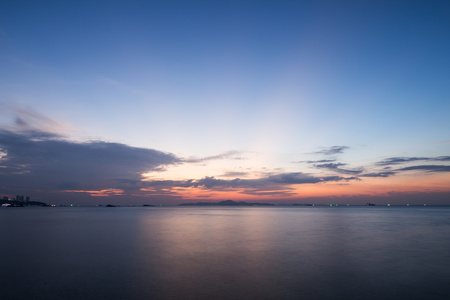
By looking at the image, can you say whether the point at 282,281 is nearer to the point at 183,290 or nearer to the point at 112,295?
the point at 183,290

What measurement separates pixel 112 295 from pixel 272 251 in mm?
15651

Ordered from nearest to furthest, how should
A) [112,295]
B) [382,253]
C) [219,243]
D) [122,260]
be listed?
[112,295] → [122,260] → [382,253] → [219,243]

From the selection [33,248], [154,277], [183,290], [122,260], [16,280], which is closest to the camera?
[183,290]

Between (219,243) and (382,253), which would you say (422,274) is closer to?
(382,253)

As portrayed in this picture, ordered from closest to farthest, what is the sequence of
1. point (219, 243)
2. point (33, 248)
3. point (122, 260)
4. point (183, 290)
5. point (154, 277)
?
point (183, 290) → point (154, 277) → point (122, 260) → point (33, 248) → point (219, 243)

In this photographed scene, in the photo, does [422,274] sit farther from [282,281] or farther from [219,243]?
[219,243]

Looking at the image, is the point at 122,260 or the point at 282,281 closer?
the point at 282,281

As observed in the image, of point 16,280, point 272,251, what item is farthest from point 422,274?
point 16,280

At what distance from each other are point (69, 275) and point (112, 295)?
5370 mm

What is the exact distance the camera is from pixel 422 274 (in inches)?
687

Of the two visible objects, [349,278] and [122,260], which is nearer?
[349,278]

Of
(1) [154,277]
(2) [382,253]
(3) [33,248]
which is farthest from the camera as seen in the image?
(3) [33,248]

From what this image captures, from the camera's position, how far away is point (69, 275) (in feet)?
55.6

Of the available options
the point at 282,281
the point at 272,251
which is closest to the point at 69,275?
the point at 282,281
